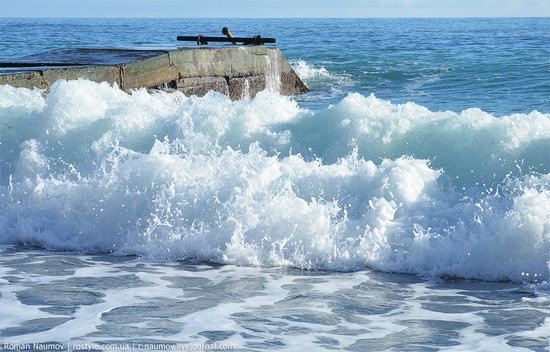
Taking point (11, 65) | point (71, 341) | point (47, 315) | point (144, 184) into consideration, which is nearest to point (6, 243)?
point (144, 184)

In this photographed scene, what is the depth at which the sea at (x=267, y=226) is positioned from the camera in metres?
5.28

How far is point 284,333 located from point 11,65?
7.78 m

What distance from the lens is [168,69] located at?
1261 centimetres

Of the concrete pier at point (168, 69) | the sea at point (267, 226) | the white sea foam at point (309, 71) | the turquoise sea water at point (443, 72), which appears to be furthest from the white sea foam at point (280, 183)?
the white sea foam at point (309, 71)

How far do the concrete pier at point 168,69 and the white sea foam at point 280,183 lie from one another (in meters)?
0.98

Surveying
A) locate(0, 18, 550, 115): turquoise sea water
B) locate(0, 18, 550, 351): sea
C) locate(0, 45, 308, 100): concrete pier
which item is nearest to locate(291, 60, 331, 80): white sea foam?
locate(0, 18, 550, 115): turquoise sea water

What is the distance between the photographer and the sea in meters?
5.28

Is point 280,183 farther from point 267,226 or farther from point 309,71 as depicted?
point 309,71

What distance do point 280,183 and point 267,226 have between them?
0.65 m

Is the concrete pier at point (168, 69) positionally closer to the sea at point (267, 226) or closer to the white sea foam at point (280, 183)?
the sea at point (267, 226)

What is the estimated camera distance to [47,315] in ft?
17.6

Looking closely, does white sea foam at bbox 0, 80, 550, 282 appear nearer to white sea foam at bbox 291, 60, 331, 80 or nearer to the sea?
the sea

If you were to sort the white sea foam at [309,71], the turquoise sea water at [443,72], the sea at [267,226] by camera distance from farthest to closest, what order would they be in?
the white sea foam at [309,71] → the turquoise sea water at [443,72] → the sea at [267,226]

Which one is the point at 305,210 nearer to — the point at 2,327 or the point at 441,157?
the point at 441,157
